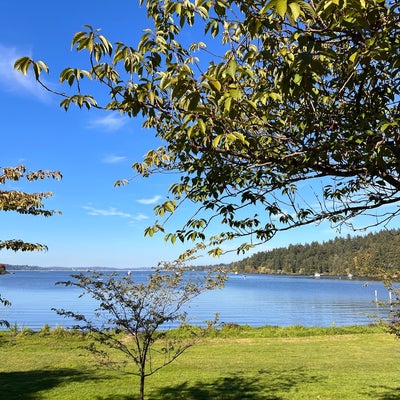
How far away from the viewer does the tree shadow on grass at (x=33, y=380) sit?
33.0 feet

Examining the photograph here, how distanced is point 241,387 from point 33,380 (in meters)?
6.06

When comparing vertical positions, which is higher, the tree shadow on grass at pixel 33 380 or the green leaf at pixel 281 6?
the green leaf at pixel 281 6

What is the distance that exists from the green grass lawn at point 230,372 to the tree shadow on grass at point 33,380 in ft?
0.08

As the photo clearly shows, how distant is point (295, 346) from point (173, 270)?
516 inches

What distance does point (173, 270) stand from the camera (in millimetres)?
8336

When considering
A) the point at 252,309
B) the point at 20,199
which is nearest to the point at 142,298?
the point at 20,199

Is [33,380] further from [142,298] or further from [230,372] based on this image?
[142,298]

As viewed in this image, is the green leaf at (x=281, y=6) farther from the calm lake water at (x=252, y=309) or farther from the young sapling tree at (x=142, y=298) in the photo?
the calm lake water at (x=252, y=309)

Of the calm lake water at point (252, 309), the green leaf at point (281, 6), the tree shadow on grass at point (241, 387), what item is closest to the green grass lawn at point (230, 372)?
the tree shadow on grass at point (241, 387)

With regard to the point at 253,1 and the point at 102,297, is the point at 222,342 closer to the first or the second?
the point at 102,297

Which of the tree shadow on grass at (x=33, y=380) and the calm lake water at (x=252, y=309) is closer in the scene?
the tree shadow on grass at (x=33, y=380)

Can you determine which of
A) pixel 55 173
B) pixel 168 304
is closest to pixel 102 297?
pixel 168 304

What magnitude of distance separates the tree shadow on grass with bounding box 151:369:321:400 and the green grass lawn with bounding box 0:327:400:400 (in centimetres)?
2

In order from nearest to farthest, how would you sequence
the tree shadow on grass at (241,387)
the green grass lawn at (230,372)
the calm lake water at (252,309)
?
the tree shadow on grass at (241,387) → the green grass lawn at (230,372) → the calm lake water at (252,309)
